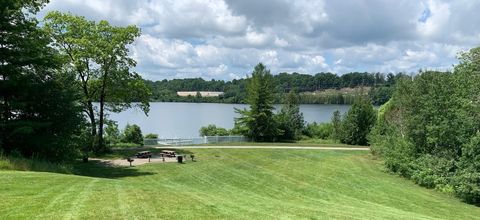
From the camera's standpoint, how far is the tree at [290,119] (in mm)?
51938

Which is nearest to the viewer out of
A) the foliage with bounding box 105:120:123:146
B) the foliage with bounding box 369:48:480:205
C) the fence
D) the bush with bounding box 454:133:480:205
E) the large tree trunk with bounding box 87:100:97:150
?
the bush with bounding box 454:133:480:205

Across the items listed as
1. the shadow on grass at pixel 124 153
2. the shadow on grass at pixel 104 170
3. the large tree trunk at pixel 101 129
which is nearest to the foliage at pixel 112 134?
the large tree trunk at pixel 101 129

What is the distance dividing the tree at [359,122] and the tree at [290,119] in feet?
24.6

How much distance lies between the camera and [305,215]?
10539mm

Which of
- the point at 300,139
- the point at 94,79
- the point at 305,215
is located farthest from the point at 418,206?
the point at 300,139

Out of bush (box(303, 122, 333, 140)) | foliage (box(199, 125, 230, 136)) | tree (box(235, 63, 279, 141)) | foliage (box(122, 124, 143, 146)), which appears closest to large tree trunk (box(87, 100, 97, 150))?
foliage (box(122, 124, 143, 146))

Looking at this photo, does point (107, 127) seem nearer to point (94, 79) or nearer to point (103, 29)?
point (94, 79)

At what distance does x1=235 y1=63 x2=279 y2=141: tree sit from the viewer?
4766cm

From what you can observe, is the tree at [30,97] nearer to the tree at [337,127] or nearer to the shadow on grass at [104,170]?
the shadow on grass at [104,170]

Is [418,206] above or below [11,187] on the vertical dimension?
below

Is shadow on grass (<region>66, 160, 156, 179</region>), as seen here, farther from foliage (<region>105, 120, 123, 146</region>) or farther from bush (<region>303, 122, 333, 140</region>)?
bush (<region>303, 122, 333, 140</region>)

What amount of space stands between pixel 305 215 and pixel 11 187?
7095mm

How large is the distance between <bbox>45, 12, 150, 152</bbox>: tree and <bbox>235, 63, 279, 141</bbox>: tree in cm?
1526

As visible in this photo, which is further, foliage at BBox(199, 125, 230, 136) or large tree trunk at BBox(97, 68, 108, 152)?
foliage at BBox(199, 125, 230, 136)
